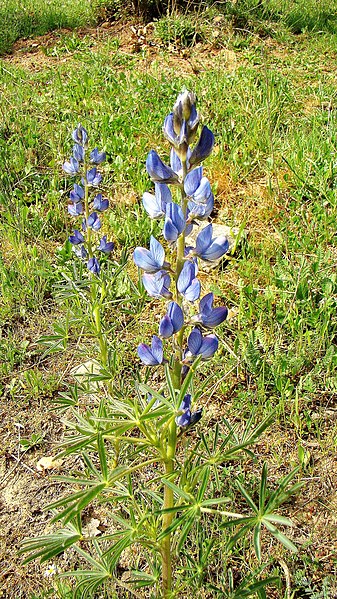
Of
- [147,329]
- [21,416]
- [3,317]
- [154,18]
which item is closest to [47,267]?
[3,317]

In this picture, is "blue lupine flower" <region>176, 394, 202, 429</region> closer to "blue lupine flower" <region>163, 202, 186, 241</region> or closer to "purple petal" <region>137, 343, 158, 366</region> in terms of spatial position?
"purple petal" <region>137, 343, 158, 366</region>

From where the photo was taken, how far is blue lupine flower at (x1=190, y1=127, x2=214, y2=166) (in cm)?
126

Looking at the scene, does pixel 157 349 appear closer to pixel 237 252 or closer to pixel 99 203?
pixel 99 203

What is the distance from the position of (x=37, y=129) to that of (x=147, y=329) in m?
2.41

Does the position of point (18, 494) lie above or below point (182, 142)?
below

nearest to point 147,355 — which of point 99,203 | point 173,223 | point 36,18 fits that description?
point 173,223

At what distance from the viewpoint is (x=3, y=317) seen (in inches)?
115

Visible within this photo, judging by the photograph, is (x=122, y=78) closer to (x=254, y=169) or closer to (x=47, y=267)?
(x=254, y=169)

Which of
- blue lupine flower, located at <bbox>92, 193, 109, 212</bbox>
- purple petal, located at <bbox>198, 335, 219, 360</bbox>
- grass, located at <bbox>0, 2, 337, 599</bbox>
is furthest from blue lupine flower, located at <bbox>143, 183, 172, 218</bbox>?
blue lupine flower, located at <bbox>92, 193, 109, 212</bbox>

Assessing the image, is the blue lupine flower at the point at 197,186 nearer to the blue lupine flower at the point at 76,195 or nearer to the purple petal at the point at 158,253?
the purple petal at the point at 158,253

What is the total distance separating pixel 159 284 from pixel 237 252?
6.04 ft

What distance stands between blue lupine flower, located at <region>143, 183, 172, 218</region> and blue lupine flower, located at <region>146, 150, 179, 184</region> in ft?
0.12

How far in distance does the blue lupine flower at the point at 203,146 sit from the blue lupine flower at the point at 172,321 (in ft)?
1.11

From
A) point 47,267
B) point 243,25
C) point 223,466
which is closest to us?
point 223,466
